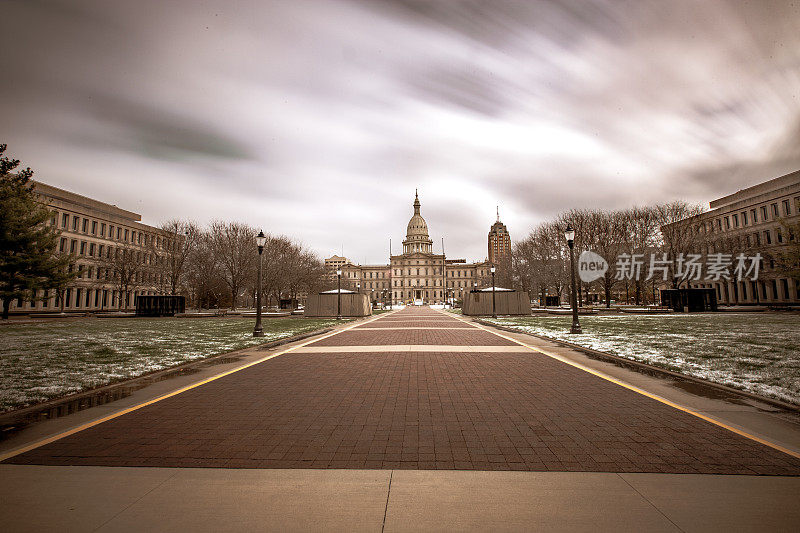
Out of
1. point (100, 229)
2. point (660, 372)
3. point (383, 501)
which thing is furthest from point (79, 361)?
point (100, 229)

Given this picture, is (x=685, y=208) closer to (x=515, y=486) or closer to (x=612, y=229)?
(x=612, y=229)

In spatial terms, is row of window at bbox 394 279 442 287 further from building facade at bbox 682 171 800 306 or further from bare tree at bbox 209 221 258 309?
bare tree at bbox 209 221 258 309

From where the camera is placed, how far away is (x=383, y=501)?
10.6 ft

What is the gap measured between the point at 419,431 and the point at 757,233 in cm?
7841

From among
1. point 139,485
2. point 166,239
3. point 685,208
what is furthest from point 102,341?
point 685,208

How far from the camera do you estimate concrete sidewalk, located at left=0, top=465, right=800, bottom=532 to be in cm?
287

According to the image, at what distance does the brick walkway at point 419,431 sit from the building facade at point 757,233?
50.2 m

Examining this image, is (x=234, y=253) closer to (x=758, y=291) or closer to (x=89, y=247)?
(x=89, y=247)

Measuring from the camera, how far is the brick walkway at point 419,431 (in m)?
4.01

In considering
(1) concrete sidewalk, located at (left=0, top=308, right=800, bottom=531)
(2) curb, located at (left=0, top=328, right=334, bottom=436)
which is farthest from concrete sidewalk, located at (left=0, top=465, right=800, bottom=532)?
(2) curb, located at (left=0, top=328, right=334, bottom=436)

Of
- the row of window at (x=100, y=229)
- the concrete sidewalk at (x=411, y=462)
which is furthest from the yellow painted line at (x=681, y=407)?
the row of window at (x=100, y=229)

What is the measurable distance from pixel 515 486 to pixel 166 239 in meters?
54.5

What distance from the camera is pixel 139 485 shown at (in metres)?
3.48

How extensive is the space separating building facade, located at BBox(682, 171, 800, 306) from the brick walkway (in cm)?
5022
